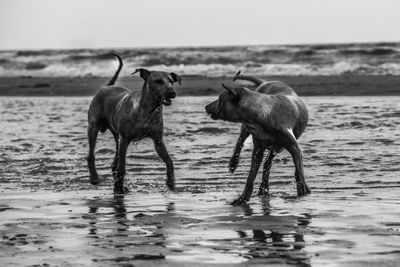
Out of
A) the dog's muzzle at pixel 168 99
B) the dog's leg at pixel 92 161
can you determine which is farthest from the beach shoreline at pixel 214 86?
the dog's muzzle at pixel 168 99

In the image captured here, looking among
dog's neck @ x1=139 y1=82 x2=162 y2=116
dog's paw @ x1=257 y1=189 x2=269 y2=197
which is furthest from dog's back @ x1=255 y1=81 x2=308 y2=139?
dog's neck @ x1=139 y1=82 x2=162 y2=116

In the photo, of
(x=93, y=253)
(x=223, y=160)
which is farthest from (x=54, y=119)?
(x=93, y=253)

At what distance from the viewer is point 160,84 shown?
1215 centimetres

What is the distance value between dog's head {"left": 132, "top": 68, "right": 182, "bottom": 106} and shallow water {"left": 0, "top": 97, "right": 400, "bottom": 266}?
115 cm

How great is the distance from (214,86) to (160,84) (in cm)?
2856

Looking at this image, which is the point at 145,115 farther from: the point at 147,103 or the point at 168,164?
the point at 168,164

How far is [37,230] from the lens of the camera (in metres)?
9.16

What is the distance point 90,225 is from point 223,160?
634cm

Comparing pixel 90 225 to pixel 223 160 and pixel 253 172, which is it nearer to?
pixel 253 172

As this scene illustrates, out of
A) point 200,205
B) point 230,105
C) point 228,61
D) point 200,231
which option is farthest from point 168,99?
point 228,61

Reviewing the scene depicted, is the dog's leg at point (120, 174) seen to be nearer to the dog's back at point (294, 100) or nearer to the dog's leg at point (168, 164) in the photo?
the dog's leg at point (168, 164)

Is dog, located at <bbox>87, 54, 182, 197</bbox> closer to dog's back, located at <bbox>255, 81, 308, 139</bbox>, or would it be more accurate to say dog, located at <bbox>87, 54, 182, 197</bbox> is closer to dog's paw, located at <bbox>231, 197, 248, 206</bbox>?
dog's back, located at <bbox>255, 81, 308, 139</bbox>

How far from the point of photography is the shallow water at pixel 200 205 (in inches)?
313

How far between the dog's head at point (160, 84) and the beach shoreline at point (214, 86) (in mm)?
22557
